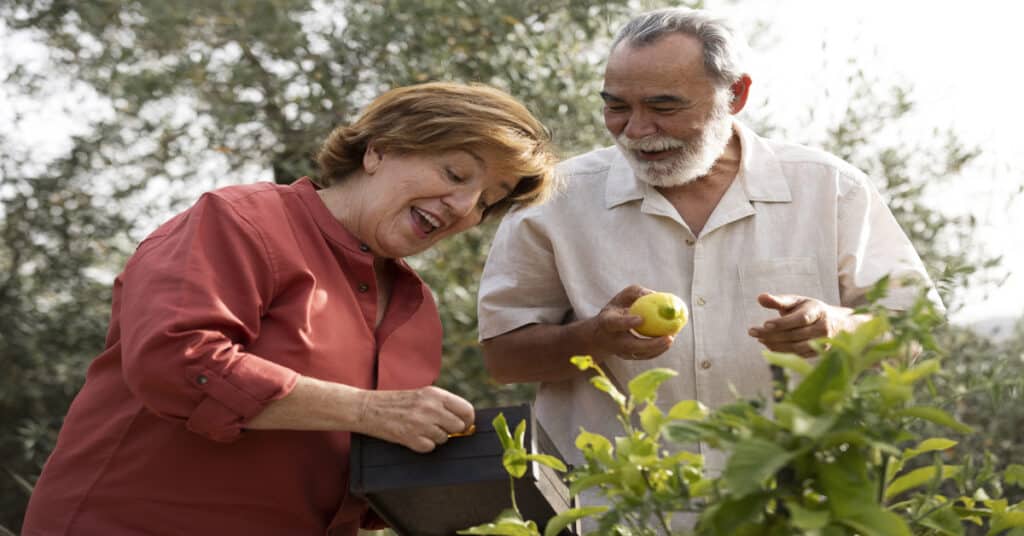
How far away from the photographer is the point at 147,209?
6770 millimetres

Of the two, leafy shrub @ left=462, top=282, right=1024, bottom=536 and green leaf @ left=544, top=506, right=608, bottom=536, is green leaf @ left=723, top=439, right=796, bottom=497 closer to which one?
leafy shrub @ left=462, top=282, right=1024, bottom=536

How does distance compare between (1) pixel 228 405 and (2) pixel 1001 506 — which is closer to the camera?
(2) pixel 1001 506

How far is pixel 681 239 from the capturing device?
3.08 m

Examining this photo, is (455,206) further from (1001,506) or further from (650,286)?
(1001,506)

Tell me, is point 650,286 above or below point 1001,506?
below

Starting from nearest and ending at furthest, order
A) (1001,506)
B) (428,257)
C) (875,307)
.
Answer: (875,307) → (1001,506) → (428,257)

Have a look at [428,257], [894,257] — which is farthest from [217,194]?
[428,257]

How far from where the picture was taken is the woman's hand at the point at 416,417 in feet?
6.23

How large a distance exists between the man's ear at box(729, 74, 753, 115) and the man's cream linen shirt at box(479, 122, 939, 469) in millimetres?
118

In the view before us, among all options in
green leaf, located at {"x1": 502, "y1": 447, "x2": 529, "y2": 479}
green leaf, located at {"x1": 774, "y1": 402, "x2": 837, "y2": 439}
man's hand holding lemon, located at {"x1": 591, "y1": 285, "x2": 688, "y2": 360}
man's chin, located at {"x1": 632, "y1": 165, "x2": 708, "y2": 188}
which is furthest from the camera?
man's chin, located at {"x1": 632, "y1": 165, "x2": 708, "y2": 188}

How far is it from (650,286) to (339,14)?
3.98 metres

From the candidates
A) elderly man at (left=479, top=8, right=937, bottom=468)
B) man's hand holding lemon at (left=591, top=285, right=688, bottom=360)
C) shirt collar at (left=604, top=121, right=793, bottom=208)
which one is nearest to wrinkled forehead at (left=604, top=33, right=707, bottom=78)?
elderly man at (left=479, top=8, right=937, bottom=468)

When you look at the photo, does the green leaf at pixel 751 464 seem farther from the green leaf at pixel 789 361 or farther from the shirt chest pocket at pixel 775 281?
the shirt chest pocket at pixel 775 281

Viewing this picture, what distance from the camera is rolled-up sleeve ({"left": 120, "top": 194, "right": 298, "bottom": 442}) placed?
1979 mm
